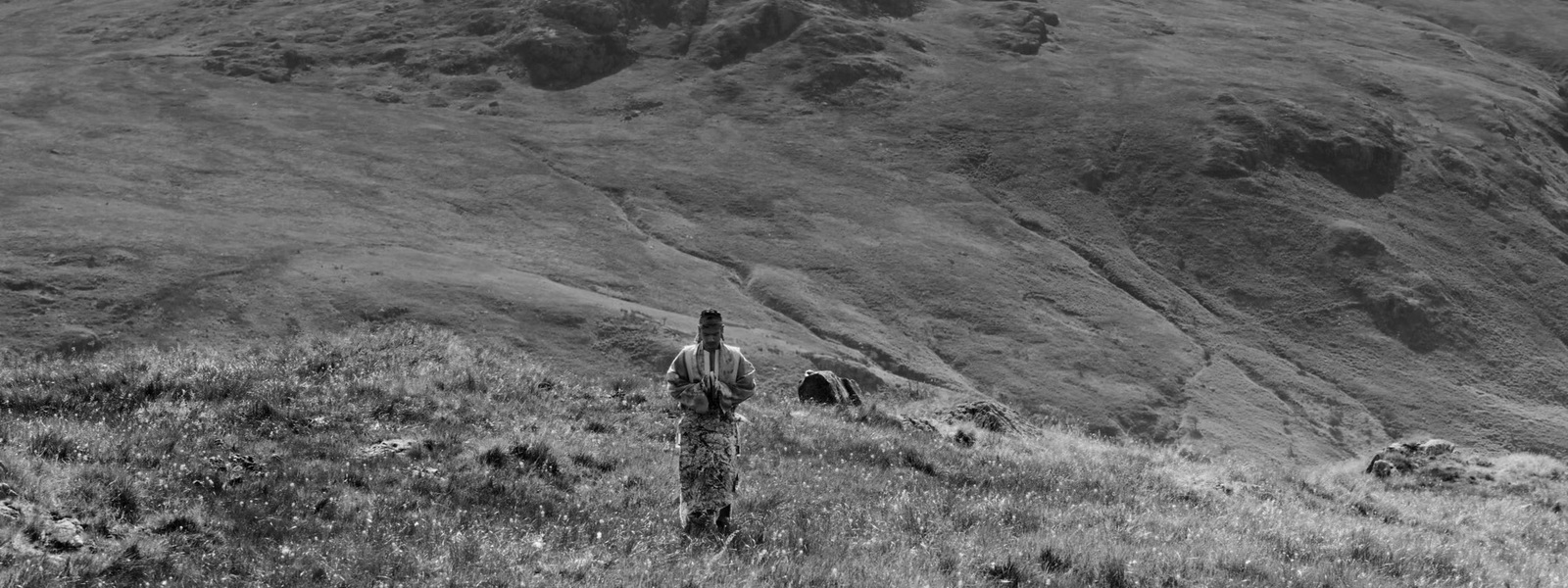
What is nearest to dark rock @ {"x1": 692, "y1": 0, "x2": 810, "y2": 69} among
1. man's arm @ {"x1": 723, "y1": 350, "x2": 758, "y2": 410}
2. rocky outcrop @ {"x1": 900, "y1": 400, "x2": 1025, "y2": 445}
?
rocky outcrop @ {"x1": 900, "y1": 400, "x2": 1025, "y2": 445}

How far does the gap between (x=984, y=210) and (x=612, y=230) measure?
48.5 meters

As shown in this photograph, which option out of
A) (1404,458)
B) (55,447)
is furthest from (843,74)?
(55,447)

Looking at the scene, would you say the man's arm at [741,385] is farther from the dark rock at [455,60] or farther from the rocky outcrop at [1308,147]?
the dark rock at [455,60]

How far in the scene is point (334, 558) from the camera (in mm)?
9117

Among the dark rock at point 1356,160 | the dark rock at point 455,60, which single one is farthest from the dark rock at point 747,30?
the dark rock at point 1356,160

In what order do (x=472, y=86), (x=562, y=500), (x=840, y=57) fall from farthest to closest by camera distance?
(x=840, y=57)
(x=472, y=86)
(x=562, y=500)

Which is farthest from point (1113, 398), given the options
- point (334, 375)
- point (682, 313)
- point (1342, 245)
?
point (334, 375)

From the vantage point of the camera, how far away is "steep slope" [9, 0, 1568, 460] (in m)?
97.4

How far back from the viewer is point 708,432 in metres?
11.2

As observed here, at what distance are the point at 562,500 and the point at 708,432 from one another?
6.89 feet

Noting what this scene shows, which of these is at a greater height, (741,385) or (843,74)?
(741,385)

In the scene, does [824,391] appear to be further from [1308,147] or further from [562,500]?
[1308,147]

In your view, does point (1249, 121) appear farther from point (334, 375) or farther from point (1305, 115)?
point (334, 375)

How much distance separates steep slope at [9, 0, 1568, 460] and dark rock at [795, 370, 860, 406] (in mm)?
55069
